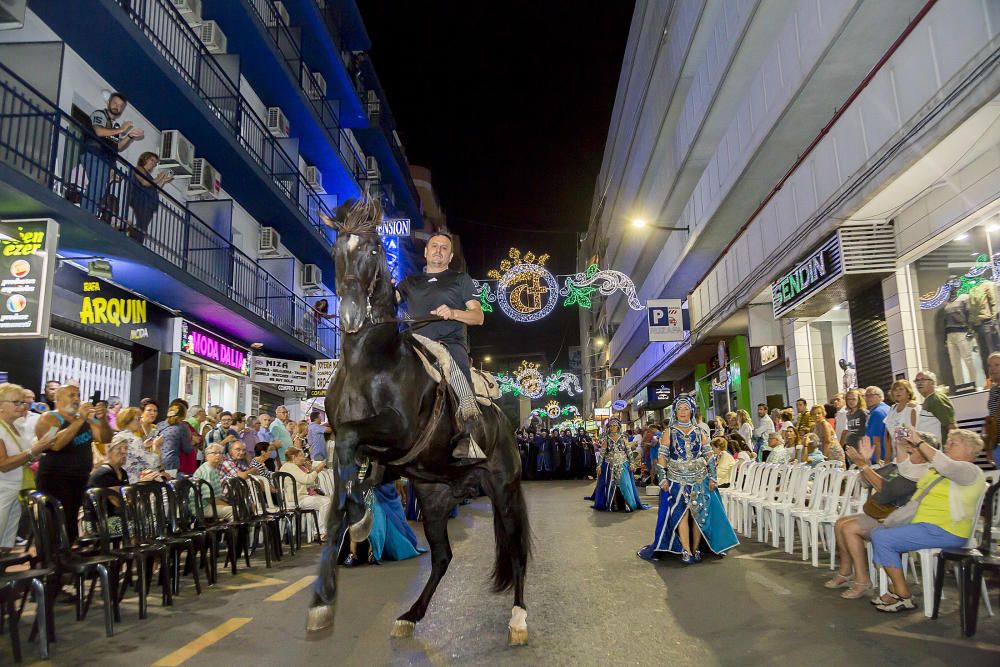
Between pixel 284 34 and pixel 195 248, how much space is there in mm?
10563

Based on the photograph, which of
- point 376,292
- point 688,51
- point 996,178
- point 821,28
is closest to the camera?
point 376,292

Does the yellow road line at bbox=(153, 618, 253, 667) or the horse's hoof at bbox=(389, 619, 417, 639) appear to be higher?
the horse's hoof at bbox=(389, 619, 417, 639)

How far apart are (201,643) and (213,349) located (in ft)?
48.0

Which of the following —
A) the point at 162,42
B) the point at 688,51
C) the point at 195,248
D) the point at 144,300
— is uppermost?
the point at 688,51

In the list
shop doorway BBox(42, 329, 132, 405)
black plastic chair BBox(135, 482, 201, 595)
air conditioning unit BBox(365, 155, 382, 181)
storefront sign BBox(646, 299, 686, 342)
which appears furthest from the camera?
air conditioning unit BBox(365, 155, 382, 181)

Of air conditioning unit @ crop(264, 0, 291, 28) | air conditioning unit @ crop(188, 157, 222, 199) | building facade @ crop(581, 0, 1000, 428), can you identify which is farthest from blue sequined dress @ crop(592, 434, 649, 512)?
air conditioning unit @ crop(264, 0, 291, 28)

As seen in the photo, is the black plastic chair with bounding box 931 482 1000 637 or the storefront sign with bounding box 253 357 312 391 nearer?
the black plastic chair with bounding box 931 482 1000 637

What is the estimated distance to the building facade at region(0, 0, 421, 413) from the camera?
11484 mm

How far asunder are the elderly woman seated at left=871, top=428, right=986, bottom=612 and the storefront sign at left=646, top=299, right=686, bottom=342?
19.0 meters

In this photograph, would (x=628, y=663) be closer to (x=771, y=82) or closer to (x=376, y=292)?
(x=376, y=292)

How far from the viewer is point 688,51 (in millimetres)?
22812

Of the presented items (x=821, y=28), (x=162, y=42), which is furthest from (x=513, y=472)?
(x=162, y=42)

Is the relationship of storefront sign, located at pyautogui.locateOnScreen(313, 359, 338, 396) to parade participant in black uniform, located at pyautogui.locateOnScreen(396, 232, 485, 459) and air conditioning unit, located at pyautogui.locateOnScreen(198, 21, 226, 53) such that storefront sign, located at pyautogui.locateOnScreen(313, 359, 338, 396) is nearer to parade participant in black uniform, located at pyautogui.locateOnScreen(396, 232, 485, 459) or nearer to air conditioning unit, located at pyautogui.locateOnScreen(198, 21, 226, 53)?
air conditioning unit, located at pyautogui.locateOnScreen(198, 21, 226, 53)

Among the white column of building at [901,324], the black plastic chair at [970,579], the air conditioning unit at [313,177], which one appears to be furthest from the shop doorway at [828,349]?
the air conditioning unit at [313,177]
